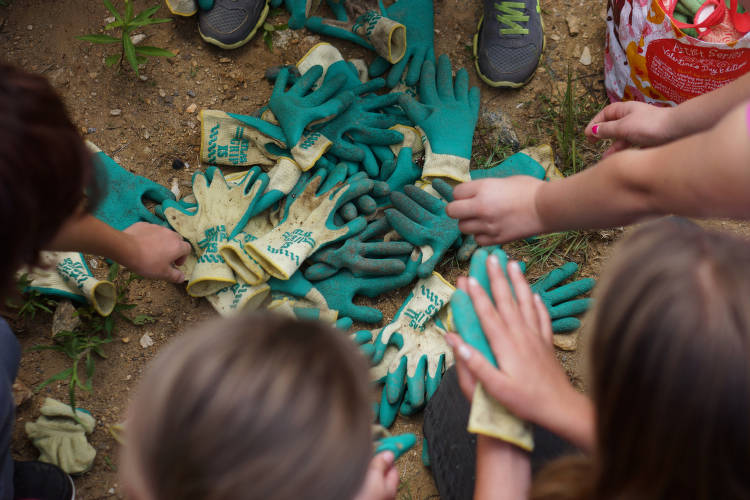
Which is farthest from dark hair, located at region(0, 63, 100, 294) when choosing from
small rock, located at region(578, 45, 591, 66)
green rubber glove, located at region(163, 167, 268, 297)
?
small rock, located at region(578, 45, 591, 66)

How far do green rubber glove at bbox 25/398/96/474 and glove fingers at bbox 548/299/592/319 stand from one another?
Result: 4.09 ft

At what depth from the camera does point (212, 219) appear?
5.04 feet

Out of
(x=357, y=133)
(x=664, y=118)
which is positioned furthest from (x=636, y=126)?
(x=357, y=133)

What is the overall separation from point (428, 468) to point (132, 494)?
887 millimetres

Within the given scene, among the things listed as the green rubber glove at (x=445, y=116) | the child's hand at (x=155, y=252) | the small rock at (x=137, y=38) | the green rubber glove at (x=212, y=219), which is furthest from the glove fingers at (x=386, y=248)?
the small rock at (x=137, y=38)

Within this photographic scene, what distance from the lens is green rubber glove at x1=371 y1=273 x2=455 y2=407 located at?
1.43 meters

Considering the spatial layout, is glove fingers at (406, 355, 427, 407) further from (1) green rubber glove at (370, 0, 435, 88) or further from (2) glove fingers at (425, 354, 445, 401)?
(1) green rubber glove at (370, 0, 435, 88)

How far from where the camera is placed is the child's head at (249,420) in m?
0.62

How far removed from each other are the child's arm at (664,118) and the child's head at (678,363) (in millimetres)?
705

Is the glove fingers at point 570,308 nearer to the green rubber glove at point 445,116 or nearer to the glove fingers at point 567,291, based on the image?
the glove fingers at point 567,291

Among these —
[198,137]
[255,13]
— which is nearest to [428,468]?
[198,137]

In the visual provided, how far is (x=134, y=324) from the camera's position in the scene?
154cm

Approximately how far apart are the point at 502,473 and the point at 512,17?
1.43 meters

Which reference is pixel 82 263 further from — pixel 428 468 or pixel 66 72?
pixel 428 468
